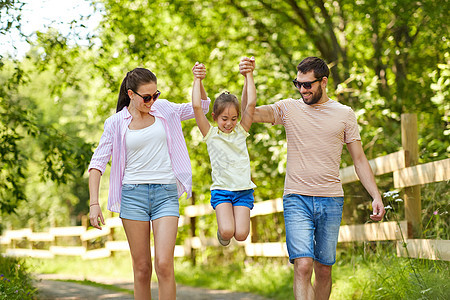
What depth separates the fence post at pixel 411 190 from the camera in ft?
21.1

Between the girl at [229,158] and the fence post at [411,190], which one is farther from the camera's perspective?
the fence post at [411,190]

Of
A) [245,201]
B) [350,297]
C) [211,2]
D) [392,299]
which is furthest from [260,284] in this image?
[211,2]

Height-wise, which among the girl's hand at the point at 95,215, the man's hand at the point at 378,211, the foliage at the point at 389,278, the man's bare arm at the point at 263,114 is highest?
the man's bare arm at the point at 263,114

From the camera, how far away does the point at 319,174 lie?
4.43m

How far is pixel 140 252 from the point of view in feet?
14.4

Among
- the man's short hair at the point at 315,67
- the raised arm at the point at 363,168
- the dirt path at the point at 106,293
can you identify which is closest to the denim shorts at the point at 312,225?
the raised arm at the point at 363,168

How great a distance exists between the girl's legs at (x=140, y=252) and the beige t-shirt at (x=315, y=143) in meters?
1.06

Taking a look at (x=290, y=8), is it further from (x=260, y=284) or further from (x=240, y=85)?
(x=260, y=284)

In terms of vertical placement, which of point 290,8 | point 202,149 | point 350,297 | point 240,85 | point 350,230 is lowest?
point 350,297

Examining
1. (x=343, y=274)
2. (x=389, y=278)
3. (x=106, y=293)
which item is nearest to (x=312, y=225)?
(x=389, y=278)

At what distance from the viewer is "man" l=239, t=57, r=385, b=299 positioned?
14.5ft

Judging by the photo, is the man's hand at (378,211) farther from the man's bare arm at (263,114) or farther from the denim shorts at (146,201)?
the denim shorts at (146,201)

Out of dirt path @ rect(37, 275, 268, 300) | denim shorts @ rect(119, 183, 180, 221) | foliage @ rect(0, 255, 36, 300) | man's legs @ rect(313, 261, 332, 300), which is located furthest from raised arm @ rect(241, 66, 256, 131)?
dirt path @ rect(37, 275, 268, 300)

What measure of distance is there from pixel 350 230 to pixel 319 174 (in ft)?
10.7
